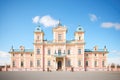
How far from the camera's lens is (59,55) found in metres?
41.1

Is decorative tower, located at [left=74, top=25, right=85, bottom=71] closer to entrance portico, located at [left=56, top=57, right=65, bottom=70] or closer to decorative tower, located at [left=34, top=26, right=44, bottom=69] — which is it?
entrance portico, located at [left=56, top=57, right=65, bottom=70]

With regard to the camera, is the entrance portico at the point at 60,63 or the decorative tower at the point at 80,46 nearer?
the entrance portico at the point at 60,63

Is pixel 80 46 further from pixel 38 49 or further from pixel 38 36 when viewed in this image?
pixel 38 36

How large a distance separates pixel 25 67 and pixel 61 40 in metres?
10.5

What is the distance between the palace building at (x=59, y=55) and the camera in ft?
137

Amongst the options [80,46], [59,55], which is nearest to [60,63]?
[59,55]

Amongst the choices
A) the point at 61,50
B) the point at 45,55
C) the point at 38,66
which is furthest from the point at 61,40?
the point at 38,66

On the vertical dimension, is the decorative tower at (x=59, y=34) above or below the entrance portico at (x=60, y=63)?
above

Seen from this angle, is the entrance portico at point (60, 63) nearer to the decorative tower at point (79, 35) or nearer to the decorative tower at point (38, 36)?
the decorative tower at point (79, 35)

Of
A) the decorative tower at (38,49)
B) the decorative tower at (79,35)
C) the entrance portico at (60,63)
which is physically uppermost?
the decorative tower at (79,35)

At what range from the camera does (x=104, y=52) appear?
44000 mm

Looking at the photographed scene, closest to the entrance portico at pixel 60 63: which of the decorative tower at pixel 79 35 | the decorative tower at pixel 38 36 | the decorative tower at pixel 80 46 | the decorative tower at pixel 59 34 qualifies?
the decorative tower at pixel 80 46

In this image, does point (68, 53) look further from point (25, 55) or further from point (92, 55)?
point (25, 55)

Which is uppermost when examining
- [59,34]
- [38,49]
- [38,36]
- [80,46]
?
[59,34]
